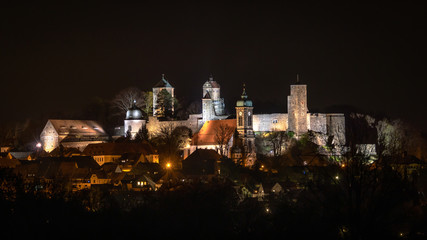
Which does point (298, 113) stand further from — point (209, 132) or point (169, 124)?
point (169, 124)

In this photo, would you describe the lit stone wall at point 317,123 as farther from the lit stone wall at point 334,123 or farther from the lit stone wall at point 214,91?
the lit stone wall at point 214,91

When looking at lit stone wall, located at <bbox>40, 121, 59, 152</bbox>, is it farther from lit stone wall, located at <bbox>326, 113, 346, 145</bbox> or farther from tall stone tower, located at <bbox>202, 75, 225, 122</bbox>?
lit stone wall, located at <bbox>326, 113, 346, 145</bbox>

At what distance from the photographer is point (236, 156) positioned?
63844 millimetres

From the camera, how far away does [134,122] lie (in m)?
75.0

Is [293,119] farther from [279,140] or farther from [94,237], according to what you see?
[94,237]

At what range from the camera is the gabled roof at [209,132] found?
2640 inches

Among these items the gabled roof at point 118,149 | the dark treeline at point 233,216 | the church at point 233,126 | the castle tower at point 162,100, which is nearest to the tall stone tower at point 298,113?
the church at point 233,126

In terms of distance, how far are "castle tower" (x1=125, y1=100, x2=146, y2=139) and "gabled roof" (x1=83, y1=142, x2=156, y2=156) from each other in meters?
5.95

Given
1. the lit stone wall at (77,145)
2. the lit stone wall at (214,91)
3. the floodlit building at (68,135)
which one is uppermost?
the lit stone wall at (214,91)

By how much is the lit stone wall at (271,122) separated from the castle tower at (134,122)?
11.8 metres

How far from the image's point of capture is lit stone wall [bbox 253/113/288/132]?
68.0 m

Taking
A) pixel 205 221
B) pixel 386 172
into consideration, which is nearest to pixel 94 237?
pixel 205 221

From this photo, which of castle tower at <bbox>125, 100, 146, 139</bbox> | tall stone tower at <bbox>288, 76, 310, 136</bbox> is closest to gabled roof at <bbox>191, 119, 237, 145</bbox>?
tall stone tower at <bbox>288, 76, 310, 136</bbox>

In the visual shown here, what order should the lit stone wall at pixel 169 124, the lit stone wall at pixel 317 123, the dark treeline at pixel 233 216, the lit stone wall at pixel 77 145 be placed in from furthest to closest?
the lit stone wall at pixel 77 145
the lit stone wall at pixel 169 124
the lit stone wall at pixel 317 123
the dark treeline at pixel 233 216
